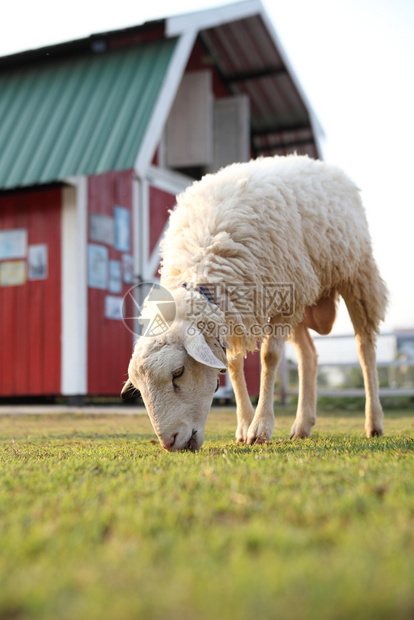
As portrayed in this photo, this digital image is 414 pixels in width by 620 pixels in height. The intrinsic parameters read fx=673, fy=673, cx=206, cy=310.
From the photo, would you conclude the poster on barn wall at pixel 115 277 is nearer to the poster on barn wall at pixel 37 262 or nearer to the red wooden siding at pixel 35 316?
the red wooden siding at pixel 35 316

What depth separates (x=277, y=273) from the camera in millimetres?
4512

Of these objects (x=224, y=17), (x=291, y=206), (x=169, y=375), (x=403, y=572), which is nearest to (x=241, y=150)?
(x=224, y=17)

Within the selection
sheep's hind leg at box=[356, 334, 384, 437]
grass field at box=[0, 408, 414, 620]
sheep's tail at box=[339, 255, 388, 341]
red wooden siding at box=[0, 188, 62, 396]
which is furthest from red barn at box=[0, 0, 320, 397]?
grass field at box=[0, 408, 414, 620]

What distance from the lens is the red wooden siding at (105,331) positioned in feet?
34.4

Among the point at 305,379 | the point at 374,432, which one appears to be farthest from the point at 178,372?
the point at 374,432

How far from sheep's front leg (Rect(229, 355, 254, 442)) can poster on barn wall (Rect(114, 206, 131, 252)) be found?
6.38 meters

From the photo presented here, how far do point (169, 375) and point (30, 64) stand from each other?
35.6 feet

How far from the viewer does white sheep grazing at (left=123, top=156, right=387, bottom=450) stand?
3.86 meters

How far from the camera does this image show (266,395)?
14.6ft

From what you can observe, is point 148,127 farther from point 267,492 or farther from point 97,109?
point 267,492

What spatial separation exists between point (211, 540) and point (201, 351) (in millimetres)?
2246

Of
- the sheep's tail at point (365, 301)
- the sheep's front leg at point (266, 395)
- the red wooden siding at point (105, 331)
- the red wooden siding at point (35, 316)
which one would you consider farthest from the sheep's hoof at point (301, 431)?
the red wooden siding at point (35, 316)

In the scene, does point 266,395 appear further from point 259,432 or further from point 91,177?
point 91,177

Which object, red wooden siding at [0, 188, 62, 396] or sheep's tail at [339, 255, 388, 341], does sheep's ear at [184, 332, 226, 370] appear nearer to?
sheep's tail at [339, 255, 388, 341]
